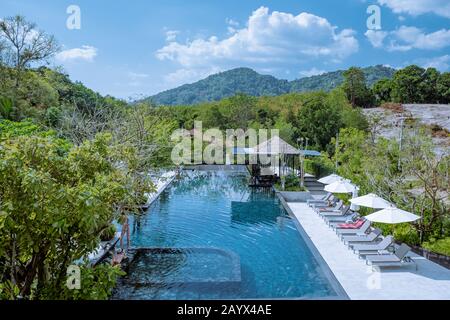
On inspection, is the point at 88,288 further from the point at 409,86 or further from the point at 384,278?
the point at 409,86

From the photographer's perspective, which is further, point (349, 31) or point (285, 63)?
point (285, 63)

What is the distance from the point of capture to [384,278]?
868 centimetres

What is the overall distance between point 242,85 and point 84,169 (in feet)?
149

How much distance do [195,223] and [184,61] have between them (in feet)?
24.9

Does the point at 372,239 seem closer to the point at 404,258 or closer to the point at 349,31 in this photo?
the point at 404,258

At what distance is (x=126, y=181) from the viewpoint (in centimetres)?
525

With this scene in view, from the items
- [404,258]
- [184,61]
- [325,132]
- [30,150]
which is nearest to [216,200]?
[404,258]

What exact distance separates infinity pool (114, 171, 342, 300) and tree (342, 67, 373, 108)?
36.4m

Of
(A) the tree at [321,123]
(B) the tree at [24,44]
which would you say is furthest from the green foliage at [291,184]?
(B) the tree at [24,44]

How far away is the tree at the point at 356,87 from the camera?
50.7 metres

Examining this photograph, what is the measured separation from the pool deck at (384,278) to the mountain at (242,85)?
38819mm

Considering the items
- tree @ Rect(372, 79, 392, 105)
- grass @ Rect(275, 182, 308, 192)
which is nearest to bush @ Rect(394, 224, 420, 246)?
grass @ Rect(275, 182, 308, 192)

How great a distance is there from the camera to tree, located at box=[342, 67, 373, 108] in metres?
50.7

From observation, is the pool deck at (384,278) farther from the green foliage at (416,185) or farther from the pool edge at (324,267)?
the green foliage at (416,185)
